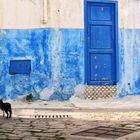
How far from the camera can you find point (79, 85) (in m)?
12.5

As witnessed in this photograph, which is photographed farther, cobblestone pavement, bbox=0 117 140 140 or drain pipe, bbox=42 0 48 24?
drain pipe, bbox=42 0 48 24

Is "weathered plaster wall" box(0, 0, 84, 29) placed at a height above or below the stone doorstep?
above

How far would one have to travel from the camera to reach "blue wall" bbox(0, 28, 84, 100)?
12305 mm

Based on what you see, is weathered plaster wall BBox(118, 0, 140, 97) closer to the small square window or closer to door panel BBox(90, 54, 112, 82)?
door panel BBox(90, 54, 112, 82)

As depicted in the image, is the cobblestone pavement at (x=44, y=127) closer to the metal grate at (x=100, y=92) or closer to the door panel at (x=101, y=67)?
the metal grate at (x=100, y=92)

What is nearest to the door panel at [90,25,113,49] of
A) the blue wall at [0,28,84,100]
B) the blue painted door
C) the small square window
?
the blue painted door

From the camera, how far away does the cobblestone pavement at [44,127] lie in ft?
22.7

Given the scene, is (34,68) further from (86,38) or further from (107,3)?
(107,3)

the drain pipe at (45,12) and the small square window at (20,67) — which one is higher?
the drain pipe at (45,12)

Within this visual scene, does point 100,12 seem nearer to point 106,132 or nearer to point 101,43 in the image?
point 101,43

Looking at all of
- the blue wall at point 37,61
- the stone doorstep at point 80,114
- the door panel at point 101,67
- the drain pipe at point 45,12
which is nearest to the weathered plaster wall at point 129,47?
the door panel at point 101,67

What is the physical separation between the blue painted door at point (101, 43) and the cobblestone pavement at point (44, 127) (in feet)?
12.6

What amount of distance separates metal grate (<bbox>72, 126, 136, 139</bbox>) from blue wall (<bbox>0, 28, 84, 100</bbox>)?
4569mm

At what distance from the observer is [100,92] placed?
12.7 m
